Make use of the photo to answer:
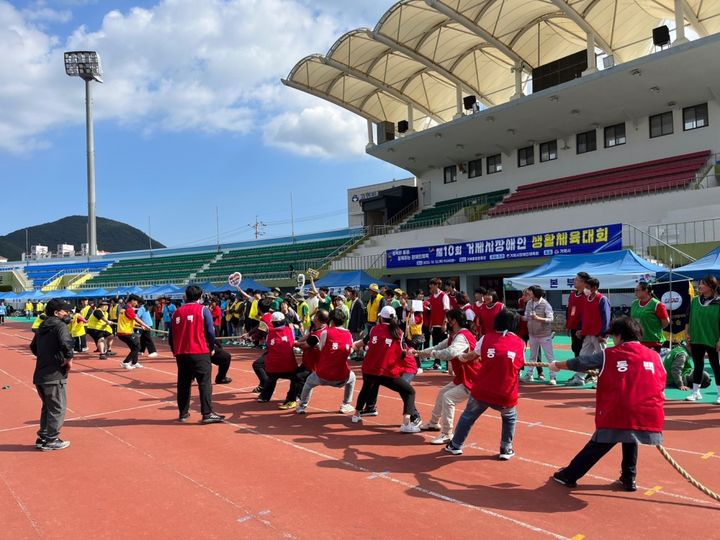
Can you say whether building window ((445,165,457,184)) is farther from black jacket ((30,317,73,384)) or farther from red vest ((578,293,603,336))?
black jacket ((30,317,73,384))

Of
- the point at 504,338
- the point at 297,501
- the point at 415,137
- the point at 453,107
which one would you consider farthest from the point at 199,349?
the point at 453,107

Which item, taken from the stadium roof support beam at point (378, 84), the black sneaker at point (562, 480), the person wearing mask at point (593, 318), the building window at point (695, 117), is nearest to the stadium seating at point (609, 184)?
the building window at point (695, 117)

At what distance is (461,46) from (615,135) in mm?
9702

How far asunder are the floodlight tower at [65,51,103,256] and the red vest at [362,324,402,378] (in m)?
59.6

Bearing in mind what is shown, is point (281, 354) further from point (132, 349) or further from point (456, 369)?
point (132, 349)

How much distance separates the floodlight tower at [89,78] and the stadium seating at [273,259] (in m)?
22.6

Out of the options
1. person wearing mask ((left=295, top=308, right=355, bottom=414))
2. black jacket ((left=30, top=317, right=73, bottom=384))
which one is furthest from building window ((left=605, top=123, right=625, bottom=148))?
black jacket ((left=30, top=317, right=73, bottom=384))

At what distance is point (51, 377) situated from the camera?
653 cm

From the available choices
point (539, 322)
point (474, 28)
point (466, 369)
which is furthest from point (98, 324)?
point (474, 28)

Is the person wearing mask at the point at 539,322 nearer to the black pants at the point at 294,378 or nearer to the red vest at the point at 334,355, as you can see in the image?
the red vest at the point at 334,355

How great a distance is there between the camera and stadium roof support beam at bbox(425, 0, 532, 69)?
25.7 metres

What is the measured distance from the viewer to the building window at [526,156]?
3222 cm

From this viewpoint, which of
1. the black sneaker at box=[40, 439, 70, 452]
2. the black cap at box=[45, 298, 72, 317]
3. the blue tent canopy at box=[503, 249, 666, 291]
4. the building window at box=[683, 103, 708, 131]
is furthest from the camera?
the building window at box=[683, 103, 708, 131]

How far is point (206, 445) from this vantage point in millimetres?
6602
